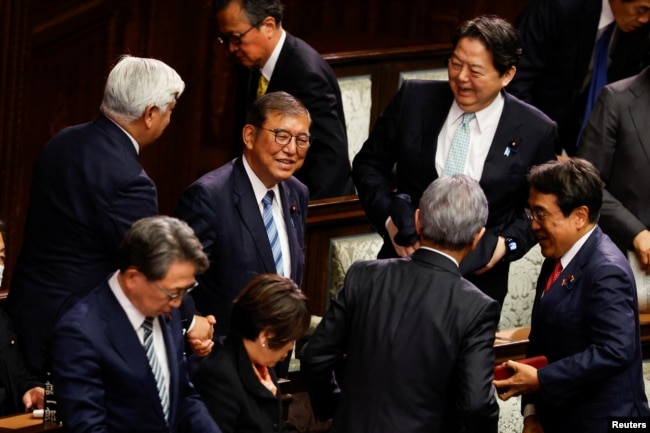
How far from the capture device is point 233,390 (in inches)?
135

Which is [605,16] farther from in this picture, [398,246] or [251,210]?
[251,210]

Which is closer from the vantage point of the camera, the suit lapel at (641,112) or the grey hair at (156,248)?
the grey hair at (156,248)

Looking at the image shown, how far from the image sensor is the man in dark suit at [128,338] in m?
3.09

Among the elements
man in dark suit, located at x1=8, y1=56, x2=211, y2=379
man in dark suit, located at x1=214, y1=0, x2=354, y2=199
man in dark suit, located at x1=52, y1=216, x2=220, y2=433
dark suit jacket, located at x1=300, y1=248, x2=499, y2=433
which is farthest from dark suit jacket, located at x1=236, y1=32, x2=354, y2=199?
man in dark suit, located at x1=52, y1=216, x2=220, y2=433

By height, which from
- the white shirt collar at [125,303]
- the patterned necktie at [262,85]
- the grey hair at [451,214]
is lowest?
the white shirt collar at [125,303]

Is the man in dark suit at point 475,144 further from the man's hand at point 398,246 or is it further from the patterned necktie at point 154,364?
the patterned necktie at point 154,364

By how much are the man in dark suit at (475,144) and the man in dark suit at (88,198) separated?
876mm

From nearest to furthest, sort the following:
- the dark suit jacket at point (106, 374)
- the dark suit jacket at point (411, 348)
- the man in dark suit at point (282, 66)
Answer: the dark suit jacket at point (106, 374) → the dark suit jacket at point (411, 348) → the man in dark suit at point (282, 66)

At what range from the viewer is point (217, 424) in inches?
134

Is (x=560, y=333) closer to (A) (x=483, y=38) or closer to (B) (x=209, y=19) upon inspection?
(A) (x=483, y=38)

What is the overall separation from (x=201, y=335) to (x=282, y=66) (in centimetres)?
150

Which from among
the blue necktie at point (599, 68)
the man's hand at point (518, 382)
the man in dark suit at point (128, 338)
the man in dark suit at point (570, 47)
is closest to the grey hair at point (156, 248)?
the man in dark suit at point (128, 338)

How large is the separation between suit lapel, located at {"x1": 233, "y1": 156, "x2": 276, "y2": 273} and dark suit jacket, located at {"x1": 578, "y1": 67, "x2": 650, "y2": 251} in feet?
4.21

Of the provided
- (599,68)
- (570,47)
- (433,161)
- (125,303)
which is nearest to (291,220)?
(433,161)
